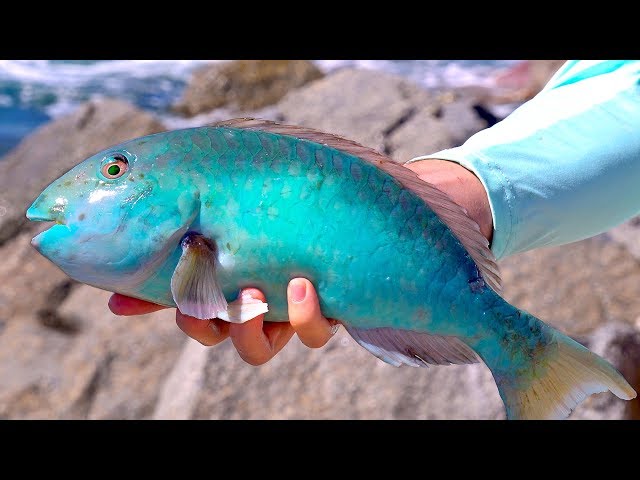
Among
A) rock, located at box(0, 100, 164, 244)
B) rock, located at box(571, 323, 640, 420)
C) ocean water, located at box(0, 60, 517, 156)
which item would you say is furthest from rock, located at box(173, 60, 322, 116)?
rock, located at box(571, 323, 640, 420)

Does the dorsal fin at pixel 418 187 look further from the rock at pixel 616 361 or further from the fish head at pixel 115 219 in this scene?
the rock at pixel 616 361

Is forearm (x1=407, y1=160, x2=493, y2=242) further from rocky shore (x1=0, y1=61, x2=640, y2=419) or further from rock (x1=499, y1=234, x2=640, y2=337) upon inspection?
rock (x1=499, y1=234, x2=640, y2=337)

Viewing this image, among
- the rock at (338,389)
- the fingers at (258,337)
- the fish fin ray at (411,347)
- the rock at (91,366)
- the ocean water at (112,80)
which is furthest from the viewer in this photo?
the ocean water at (112,80)

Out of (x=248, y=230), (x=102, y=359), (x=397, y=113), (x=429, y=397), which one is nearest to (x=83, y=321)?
(x=102, y=359)

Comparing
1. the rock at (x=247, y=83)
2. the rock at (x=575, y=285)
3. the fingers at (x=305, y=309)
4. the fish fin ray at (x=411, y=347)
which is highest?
the fingers at (x=305, y=309)

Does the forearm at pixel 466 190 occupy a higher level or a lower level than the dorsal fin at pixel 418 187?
lower

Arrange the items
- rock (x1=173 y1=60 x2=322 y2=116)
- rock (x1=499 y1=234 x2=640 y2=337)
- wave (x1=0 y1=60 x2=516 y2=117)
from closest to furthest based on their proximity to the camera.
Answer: rock (x1=499 y1=234 x2=640 y2=337) < rock (x1=173 y1=60 x2=322 y2=116) < wave (x1=0 y1=60 x2=516 y2=117)

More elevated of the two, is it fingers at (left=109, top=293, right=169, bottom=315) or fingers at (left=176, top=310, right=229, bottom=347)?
fingers at (left=109, top=293, right=169, bottom=315)

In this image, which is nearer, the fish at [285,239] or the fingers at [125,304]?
the fish at [285,239]

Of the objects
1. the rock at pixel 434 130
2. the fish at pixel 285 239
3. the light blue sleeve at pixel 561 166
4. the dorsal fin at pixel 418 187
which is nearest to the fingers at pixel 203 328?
the fish at pixel 285 239
